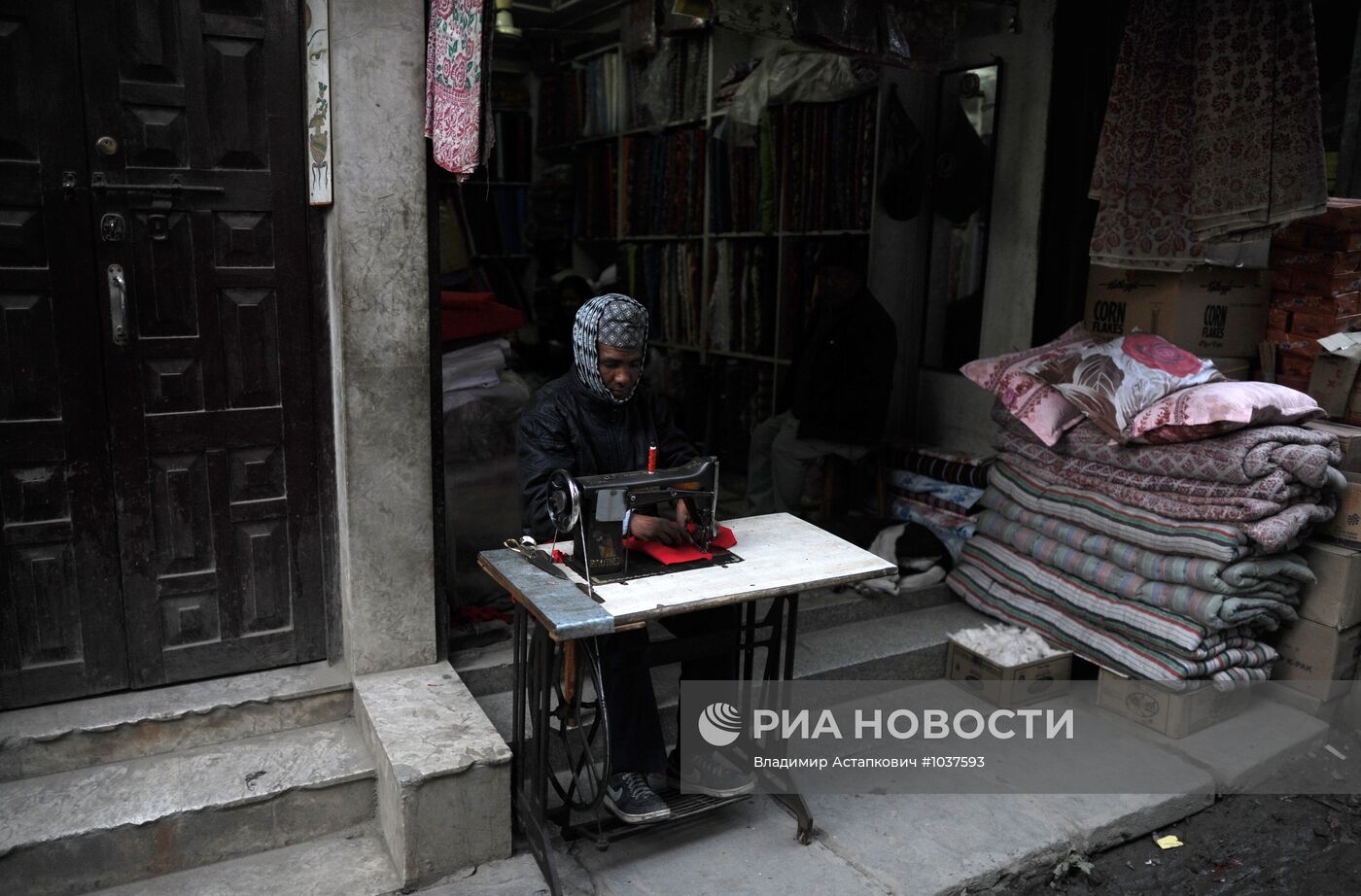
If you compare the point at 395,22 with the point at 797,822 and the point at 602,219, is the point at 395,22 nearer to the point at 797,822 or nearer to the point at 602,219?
the point at 797,822

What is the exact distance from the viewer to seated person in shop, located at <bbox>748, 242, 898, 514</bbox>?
4562 mm

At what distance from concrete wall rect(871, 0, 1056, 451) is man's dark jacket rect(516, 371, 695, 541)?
210cm

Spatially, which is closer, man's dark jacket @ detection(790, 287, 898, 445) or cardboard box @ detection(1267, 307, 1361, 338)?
cardboard box @ detection(1267, 307, 1361, 338)

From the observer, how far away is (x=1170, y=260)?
12.0ft

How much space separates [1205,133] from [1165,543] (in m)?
1.47

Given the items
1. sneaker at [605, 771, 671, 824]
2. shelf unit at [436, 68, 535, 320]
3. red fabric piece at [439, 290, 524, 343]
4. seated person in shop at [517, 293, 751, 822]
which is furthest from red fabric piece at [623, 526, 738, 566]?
shelf unit at [436, 68, 535, 320]

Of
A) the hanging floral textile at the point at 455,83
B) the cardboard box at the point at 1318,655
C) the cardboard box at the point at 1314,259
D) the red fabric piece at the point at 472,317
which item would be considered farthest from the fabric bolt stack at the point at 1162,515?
the hanging floral textile at the point at 455,83

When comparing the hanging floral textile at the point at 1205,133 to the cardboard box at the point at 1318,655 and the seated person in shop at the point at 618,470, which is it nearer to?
the cardboard box at the point at 1318,655

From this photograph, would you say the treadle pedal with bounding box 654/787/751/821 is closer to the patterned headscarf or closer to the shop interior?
the shop interior

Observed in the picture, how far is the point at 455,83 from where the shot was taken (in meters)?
2.71

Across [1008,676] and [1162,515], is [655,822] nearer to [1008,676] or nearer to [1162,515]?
[1008,676]

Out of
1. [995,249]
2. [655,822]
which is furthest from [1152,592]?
[655,822]

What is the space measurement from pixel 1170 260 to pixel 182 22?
3.40 meters

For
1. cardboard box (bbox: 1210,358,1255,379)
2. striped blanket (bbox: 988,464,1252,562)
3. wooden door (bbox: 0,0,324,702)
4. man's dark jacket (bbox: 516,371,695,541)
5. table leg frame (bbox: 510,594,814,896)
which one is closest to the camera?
table leg frame (bbox: 510,594,814,896)
